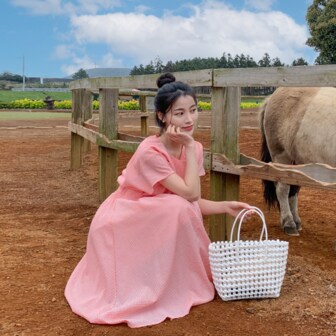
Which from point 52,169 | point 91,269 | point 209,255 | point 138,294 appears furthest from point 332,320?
point 52,169

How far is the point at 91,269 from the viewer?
11.3ft

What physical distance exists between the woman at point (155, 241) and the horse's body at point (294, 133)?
1898 millimetres

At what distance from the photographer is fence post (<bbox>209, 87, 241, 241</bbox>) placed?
168 inches

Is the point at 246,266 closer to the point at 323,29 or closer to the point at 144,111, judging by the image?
the point at 144,111

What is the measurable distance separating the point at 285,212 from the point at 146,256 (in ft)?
8.47

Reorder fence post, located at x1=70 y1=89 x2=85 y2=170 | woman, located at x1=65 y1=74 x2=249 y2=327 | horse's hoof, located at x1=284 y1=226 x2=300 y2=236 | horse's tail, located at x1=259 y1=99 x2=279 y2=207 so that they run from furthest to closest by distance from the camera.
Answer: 1. fence post, located at x1=70 y1=89 x2=85 y2=170
2. horse's tail, located at x1=259 y1=99 x2=279 y2=207
3. horse's hoof, located at x1=284 y1=226 x2=300 y2=236
4. woman, located at x1=65 y1=74 x2=249 y2=327

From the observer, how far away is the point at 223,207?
3586 mm

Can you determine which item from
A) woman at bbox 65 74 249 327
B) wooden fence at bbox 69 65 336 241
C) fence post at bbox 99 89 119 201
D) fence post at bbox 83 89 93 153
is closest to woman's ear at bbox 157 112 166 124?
woman at bbox 65 74 249 327

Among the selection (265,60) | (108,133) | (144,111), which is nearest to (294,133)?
(108,133)

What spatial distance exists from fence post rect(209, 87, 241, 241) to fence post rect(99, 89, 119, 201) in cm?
226

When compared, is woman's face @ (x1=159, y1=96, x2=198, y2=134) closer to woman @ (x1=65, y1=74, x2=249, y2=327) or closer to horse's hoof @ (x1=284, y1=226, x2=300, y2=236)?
woman @ (x1=65, y1=74, x2=249, y2=327)

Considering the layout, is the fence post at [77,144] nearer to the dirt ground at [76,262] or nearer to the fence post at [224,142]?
the dirt ground at [76,262]

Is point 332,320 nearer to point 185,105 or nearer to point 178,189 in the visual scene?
point 178,189

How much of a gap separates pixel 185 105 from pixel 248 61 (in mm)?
59666
